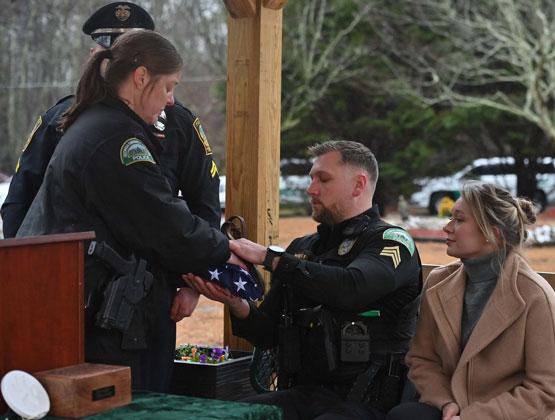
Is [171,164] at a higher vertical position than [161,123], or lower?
lower

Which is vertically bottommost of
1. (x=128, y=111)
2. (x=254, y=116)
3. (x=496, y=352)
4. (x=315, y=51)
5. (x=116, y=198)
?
(x=496, y=352)

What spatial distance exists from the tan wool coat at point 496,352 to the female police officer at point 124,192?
2.65ft

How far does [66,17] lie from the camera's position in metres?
26.0

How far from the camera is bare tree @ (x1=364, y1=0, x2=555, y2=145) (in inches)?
883

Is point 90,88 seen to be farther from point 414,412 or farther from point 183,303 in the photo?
point 414,412

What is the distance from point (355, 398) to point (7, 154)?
2474 cm

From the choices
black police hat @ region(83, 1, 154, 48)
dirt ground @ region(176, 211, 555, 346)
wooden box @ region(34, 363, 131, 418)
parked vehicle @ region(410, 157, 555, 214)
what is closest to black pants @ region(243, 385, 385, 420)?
dirt ground @ region(176, 211, 555, 346)

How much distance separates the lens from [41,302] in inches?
95.3

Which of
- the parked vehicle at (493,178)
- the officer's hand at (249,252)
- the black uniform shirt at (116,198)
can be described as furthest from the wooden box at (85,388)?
the parked vehicle at (493,178)

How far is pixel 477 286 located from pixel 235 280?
86 centimetres

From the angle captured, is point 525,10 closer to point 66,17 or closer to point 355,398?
point 66,17

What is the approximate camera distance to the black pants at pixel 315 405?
3.26 m

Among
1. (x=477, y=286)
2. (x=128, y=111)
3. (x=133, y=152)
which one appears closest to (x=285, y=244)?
(x=477, y=286)

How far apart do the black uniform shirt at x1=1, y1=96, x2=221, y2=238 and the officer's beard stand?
0.38 metres
